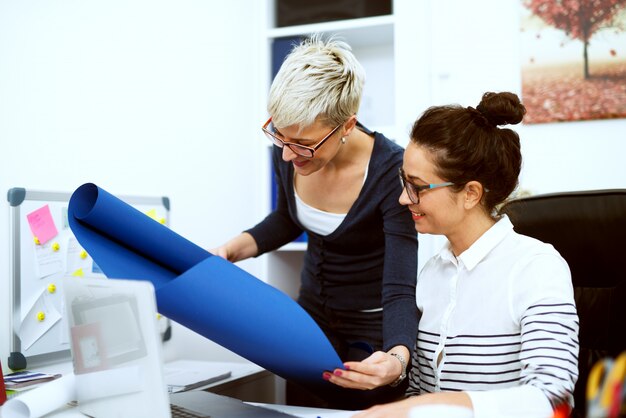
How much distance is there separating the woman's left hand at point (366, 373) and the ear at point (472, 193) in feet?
1.12

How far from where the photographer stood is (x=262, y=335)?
91 cm

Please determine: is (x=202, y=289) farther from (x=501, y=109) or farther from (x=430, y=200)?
(x=501, y=109)

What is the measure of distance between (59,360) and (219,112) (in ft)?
3.27

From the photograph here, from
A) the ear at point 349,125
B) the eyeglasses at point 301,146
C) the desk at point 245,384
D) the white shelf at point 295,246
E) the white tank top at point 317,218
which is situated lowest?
the desk at point 245,384

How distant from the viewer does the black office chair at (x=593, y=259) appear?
1.23m

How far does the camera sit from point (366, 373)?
99 cm

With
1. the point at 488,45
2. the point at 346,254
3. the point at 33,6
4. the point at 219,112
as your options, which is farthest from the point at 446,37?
the point at 33,6

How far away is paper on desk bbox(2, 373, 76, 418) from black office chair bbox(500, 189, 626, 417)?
0.90 m

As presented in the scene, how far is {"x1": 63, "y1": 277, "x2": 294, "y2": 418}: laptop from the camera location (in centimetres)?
82

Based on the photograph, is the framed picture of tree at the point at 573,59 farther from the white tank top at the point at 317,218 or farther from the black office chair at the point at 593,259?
the white tank top at the point at 317,218

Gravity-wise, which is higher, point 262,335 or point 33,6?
point 33,6

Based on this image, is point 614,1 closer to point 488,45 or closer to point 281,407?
point 488,45

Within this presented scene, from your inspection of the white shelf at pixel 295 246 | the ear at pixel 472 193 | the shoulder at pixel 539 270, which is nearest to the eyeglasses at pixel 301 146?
the ear at pixel 472 193

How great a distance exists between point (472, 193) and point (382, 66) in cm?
127
